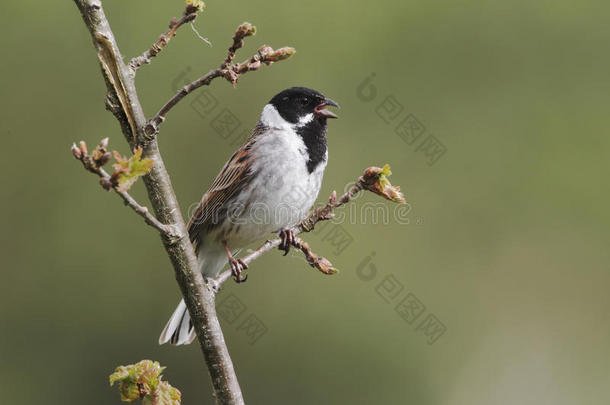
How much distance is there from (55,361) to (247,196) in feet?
8.47

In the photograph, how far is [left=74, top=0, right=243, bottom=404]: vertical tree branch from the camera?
6.89 ft

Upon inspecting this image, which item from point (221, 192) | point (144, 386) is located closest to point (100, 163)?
point (144, 386)

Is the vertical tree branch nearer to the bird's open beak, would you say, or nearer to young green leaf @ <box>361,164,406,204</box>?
young green leaf @ <box>361,164,406,204</box>

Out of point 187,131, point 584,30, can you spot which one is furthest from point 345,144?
point 584,30

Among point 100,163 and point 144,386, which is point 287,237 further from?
point 100,163

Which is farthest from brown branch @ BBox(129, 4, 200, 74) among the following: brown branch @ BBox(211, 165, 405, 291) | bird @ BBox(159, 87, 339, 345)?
bird @ BBox(159, 87, 339, 345)

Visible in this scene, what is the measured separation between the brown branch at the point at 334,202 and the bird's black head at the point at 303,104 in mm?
1476

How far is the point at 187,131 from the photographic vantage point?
5.98 metres

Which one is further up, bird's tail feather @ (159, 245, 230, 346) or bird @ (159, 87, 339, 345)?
bird @ (159, 87, 339, 345)

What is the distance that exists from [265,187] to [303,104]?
2.24ft

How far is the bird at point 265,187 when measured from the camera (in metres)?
4.23

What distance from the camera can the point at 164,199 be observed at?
7.36ft

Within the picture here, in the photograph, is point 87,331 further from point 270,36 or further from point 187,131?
point 270,36

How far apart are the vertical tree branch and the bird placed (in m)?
1.77
